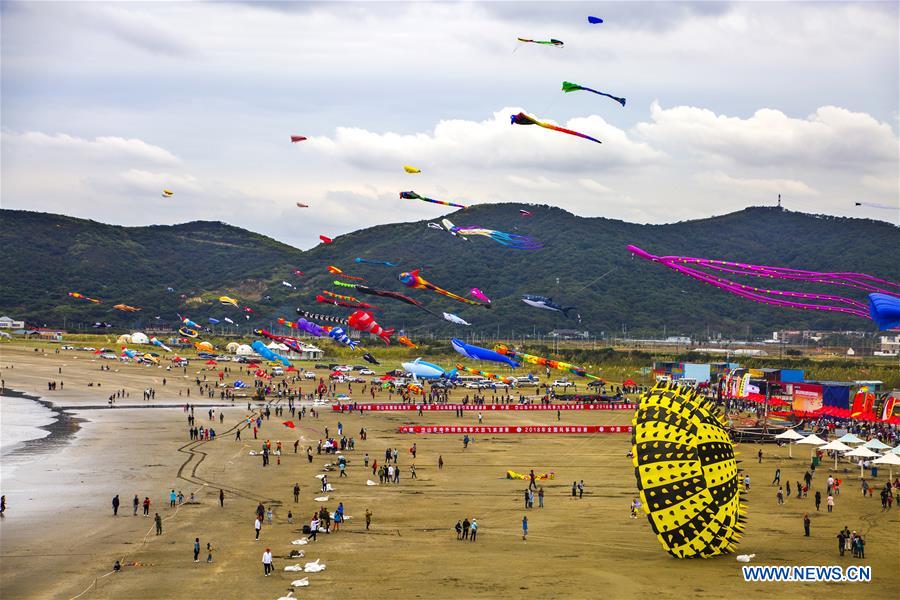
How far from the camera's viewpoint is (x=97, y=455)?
1860 inches

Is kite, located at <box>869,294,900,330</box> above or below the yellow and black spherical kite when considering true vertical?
above

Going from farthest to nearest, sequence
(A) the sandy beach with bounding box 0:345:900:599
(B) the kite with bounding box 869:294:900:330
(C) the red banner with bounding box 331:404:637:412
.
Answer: (C) the red banner with bounding box 331:404:637:412, (B) the kite with bounding box 869:294:900:330, (A) the sandy beach with bounding box 0:345:900:599

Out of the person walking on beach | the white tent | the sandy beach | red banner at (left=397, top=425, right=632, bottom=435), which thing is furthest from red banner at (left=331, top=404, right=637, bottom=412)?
the person walking on beach

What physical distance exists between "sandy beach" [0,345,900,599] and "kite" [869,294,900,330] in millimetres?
7030

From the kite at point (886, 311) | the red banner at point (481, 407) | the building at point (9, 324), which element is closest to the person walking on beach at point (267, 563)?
the kite at point (886, 311)

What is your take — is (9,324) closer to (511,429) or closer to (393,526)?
(511,429)

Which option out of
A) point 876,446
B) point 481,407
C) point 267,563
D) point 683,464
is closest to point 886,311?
point 683,464

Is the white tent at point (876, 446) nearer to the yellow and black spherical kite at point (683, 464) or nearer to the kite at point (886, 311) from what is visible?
the kite at point (886, 311)

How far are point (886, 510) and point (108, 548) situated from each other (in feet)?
93.5

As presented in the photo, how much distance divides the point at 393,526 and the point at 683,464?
40.3 feet

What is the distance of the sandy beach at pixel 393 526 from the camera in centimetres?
2486

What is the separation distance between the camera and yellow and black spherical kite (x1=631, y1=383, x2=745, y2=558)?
23156 millimetres

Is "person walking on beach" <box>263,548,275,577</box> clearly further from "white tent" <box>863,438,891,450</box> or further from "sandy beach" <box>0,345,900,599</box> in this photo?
"white tent" <box>863,438,891,450</box>

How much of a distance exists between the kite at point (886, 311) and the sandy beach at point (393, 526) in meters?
7.03
